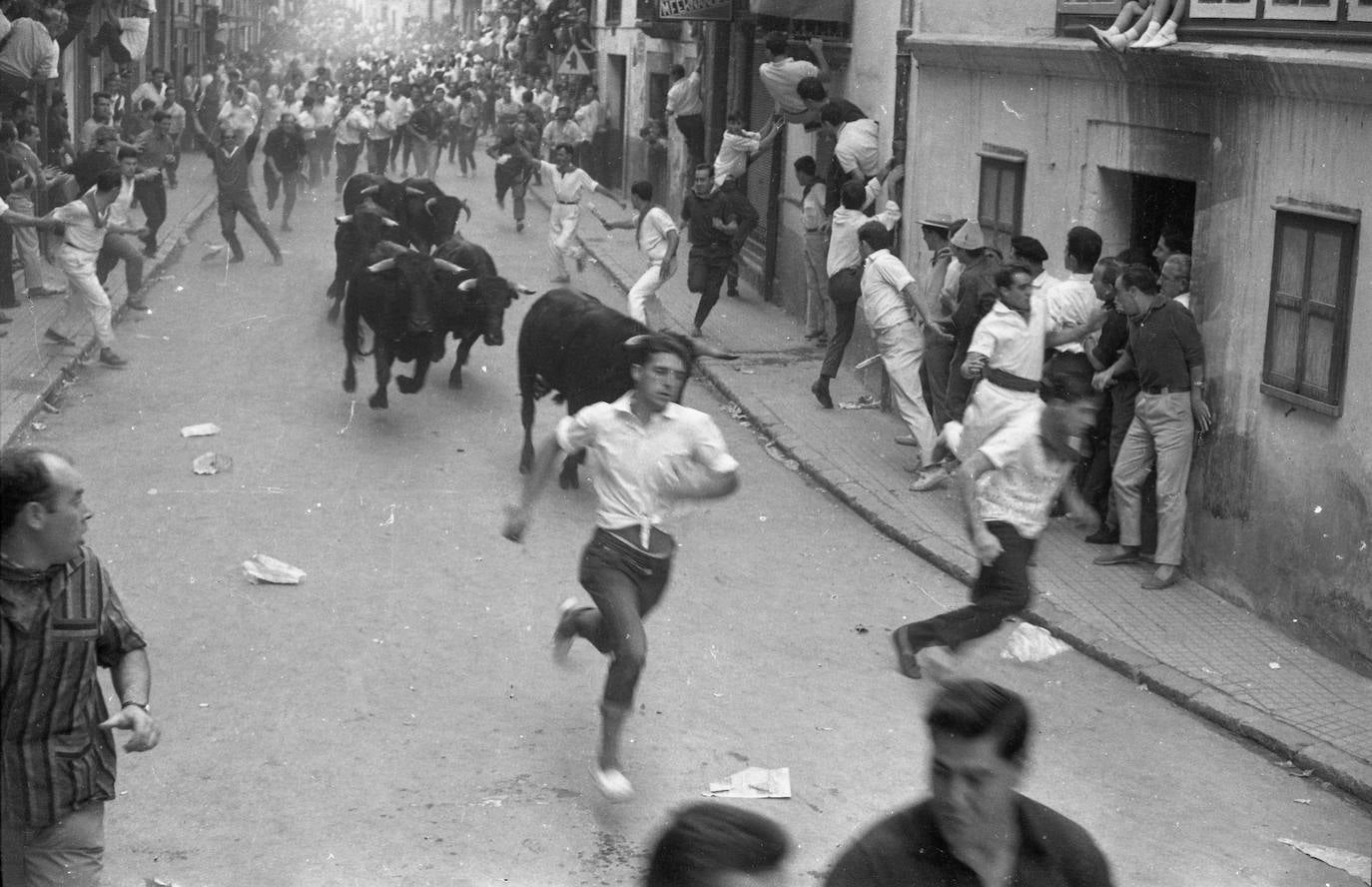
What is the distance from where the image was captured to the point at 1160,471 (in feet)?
32.8

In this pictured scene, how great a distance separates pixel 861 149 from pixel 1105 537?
5.70 metres

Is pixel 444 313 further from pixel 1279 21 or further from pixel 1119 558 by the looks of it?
pixel 1279 21

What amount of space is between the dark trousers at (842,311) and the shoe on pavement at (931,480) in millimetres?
2280

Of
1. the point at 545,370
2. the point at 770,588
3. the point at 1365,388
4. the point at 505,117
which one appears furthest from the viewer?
the point at 505,117

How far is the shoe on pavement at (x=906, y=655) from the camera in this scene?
8328 mm

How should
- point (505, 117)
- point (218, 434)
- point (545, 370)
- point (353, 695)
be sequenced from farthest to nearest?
point (505, 117) → point (218, 434) → point (545, 370) → point (353, 695)

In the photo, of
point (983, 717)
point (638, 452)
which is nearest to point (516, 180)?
point (638, 452)

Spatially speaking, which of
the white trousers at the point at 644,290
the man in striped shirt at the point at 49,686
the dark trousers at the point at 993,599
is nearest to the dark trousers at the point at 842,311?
the white trousers at the point at 644,290

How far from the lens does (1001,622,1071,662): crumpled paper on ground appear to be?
29.1 feet

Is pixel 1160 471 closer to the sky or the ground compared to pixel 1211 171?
closer to the ground

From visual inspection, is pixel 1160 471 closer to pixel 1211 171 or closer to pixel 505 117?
pixel 1211 171

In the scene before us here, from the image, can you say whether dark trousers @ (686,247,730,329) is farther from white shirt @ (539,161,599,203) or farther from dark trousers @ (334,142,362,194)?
dark trousers @ (334,142,362,194)

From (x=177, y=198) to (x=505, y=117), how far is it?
261 inches

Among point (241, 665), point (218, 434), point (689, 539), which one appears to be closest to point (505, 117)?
point (218, 434)
